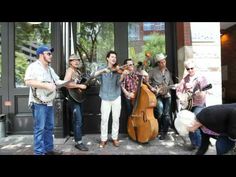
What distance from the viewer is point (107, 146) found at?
580cm

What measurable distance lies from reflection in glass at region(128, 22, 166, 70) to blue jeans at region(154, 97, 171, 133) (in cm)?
113

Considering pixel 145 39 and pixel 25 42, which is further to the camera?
pixel 145 39

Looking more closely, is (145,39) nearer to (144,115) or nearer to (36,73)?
(144,115)

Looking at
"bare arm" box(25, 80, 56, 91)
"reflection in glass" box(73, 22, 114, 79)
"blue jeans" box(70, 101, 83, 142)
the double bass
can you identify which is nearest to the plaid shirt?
the double bass

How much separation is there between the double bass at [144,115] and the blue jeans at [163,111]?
0.50m

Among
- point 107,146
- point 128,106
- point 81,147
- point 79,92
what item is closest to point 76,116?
point 79,92

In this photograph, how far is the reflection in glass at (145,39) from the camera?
267 inches

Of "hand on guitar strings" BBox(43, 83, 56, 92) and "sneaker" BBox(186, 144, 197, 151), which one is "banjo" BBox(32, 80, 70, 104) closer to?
"hand on guitar strings" BBox(43, 83, 56, 92)

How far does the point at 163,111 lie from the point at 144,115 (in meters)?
0.68

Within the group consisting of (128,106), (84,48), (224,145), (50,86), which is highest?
(84,48)

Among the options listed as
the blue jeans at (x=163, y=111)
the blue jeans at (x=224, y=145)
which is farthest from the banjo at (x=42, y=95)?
the blue jeans at (x=224, y=145)

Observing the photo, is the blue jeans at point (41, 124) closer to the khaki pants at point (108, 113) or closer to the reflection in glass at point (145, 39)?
the khaki pants at point (108, 113)
